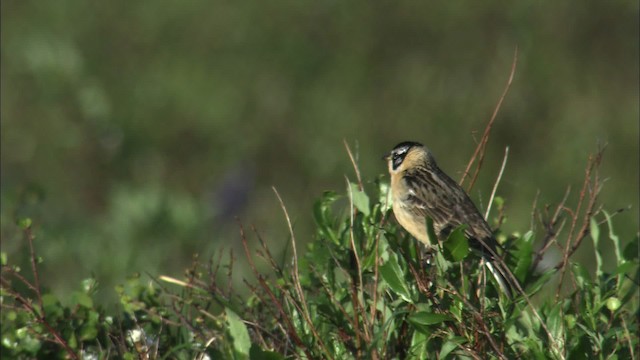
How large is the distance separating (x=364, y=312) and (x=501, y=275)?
1.90 ft

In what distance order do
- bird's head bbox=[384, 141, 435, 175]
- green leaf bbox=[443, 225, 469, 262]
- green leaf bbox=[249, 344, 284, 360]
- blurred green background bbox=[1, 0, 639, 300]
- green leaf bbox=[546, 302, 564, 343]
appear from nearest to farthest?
green leaf bbox=[249, 344, 284, 360] < green leaf bbox=[443, 225, 469, 262] < green leaf bbox=[546, 302, 564, 343] < bird's head bbox=[384, 141, 435, 175] < blurred green background bbox=[1, 0, 639, 300]

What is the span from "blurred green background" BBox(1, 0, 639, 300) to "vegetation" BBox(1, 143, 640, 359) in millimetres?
4287

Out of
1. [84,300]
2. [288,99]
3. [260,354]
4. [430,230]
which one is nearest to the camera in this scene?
[260,354]

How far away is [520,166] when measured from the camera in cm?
1063

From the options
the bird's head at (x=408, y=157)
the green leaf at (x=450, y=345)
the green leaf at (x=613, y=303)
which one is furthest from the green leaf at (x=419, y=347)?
the bird's head at (x=408, y=157)

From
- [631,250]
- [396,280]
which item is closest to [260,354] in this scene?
[396,280]

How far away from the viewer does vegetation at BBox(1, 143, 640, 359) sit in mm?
4250

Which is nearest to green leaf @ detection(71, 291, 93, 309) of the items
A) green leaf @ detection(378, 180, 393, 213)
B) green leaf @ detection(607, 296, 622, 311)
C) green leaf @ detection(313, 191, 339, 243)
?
green leaf @ detection(313, 191, 339, 243)

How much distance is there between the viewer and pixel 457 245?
4238 millimetres

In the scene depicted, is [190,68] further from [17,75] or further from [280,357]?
[280,357]

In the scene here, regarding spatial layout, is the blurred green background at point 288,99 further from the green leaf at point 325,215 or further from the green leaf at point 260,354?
the green leaf at point 260,354

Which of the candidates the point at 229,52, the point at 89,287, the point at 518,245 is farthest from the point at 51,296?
the point at 229,52

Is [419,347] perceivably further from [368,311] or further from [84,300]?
[84,300]

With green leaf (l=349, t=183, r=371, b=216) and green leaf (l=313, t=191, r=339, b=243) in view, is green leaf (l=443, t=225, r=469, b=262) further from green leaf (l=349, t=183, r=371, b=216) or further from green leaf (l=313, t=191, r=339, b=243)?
green leaf (l=313, t=191, r=339, b=243)
